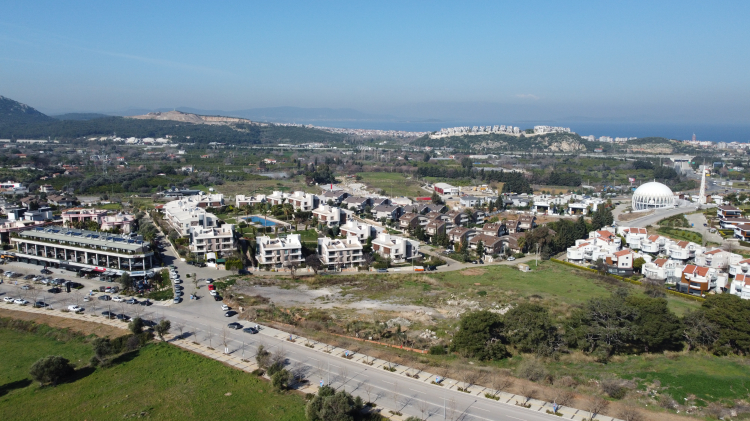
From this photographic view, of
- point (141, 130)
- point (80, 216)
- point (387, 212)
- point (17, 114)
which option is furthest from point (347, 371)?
point (17, 114)

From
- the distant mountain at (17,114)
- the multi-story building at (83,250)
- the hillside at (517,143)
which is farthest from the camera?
the distant mountain at (17,114)

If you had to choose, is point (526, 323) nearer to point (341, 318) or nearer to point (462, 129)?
point (341, 318)

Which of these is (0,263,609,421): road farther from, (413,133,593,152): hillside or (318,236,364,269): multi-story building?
(413,133,593,152): hillside

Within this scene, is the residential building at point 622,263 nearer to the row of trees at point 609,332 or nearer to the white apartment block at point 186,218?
the row of trees at point 609,332

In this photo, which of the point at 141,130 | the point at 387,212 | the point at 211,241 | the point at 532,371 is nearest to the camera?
the point at 532,371

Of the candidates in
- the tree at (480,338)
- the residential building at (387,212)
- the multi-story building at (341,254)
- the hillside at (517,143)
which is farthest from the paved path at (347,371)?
the hillside at (517,143)

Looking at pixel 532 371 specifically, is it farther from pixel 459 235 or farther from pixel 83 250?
pixel 83 250

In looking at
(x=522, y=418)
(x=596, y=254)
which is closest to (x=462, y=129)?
(x=596, y=254)
